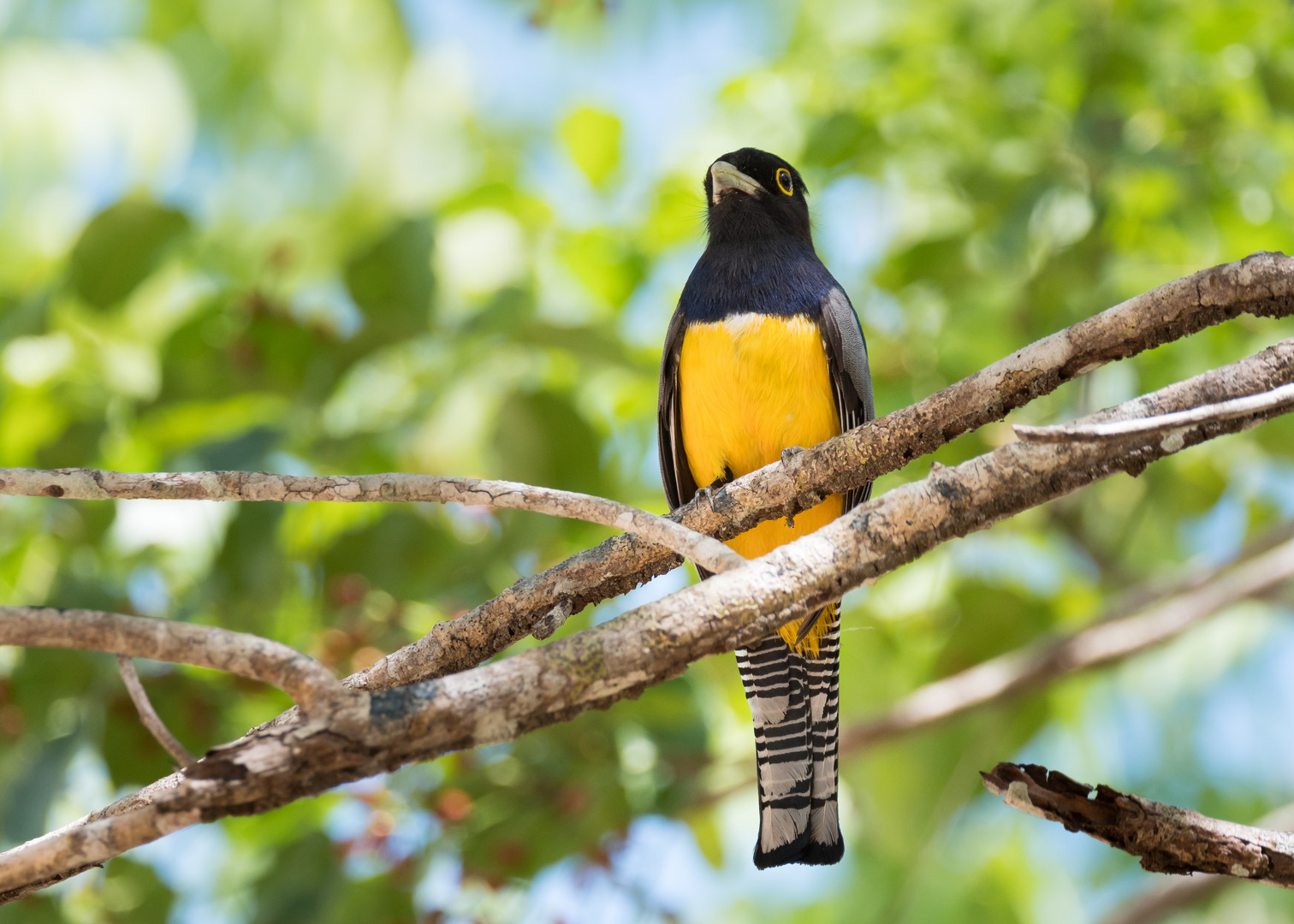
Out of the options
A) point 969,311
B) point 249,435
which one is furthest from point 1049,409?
point 249,435

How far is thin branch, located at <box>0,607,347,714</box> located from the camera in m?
1.41

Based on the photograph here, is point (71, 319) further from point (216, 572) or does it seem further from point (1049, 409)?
point (1049, 409)

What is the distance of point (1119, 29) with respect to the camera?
4480mm

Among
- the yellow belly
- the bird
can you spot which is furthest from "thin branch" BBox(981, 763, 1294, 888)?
the yellow belly

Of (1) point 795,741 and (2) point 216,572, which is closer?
(1) point 795,741

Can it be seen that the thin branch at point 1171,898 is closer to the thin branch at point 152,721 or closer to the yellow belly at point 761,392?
the yellow belly at point 761,392

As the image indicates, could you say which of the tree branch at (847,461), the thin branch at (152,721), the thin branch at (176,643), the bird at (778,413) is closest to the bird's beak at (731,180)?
the bird at (778,413)

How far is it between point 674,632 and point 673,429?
233cm

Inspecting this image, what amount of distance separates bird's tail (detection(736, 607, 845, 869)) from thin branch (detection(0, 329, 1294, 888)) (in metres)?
1.56

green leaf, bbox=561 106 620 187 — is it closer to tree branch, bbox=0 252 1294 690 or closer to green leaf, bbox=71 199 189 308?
green leaf, bbox=71 199 189 308

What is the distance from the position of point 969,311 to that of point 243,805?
3963mm

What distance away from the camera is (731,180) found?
161 inches

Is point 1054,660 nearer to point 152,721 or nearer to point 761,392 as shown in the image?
point 761,392

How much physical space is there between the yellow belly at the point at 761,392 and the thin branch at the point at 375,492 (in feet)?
5.15
